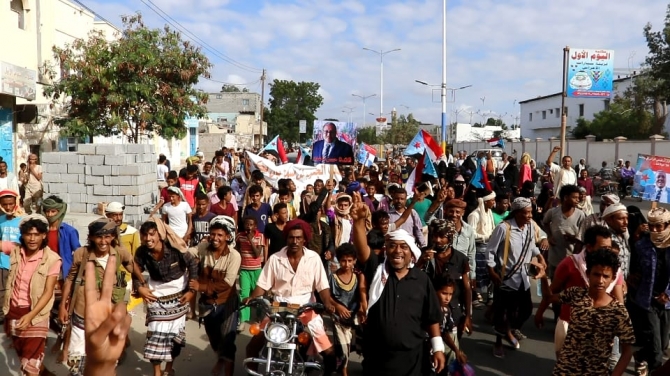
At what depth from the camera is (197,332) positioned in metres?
6.32

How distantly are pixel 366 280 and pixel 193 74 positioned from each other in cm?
1359

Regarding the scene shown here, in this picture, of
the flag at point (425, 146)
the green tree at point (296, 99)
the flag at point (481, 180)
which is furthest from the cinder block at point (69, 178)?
→ the green tree at point (296, 99)

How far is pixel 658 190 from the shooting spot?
7969 millimetres

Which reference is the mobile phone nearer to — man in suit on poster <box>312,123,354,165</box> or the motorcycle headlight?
the motorcycle headlight

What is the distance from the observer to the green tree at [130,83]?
15727 mm

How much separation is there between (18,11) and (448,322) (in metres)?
16.4

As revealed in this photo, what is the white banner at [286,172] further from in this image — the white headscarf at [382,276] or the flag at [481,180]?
the white headscarf at [382,276]

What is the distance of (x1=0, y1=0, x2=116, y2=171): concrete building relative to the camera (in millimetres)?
14805

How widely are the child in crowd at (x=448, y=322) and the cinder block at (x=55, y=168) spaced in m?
7.07

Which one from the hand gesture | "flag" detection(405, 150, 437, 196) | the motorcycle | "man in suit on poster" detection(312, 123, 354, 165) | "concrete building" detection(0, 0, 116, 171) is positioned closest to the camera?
the hand gesture

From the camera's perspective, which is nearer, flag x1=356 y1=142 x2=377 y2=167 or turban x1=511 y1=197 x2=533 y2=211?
turban x1=511 y1=197 x2=533 y2=211

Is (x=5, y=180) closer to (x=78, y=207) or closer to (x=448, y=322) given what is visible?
(x=78, y=207)

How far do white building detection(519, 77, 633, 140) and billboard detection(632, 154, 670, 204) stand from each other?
48.9 meters

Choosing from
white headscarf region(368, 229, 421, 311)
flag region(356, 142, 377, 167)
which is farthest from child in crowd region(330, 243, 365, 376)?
flag region(356, 142, 377, 167)
